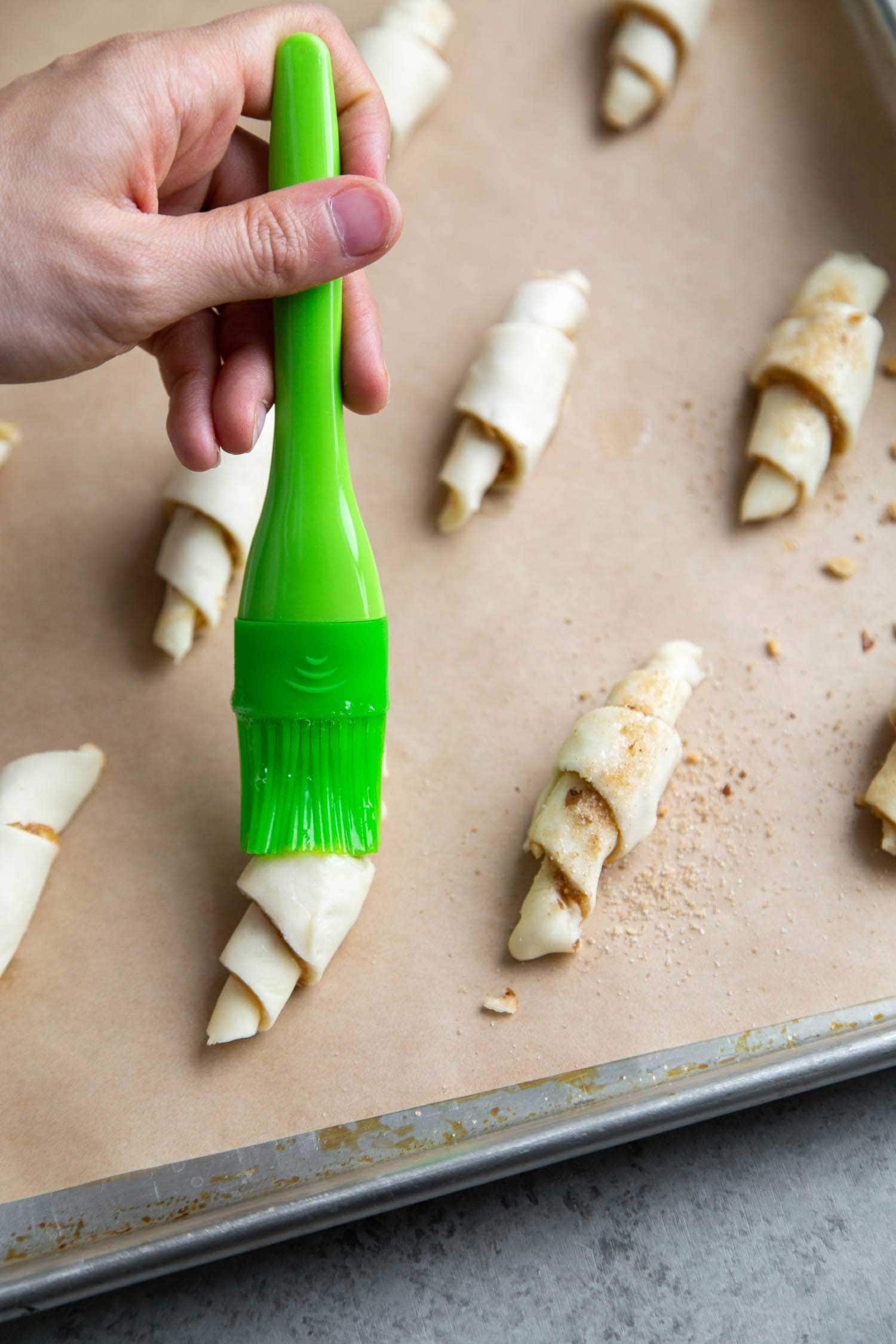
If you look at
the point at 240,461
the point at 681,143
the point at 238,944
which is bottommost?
the point at 238,944

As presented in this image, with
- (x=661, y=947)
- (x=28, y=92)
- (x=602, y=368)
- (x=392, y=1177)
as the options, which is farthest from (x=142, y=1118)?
(x=602, y=368)

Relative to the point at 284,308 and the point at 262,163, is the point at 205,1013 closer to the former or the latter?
the point at 284,308

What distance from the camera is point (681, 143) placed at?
1.72m

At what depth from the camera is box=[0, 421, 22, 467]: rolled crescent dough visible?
1479 mm

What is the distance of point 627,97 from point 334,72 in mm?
629

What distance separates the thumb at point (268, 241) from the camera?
3.39ft

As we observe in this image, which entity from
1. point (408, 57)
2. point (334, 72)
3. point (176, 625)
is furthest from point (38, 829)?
point (408, 57)

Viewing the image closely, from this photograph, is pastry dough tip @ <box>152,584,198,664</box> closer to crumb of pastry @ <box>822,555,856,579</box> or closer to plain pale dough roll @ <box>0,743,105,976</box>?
plain pale dough roll @ <box>0,743,105,976</box>

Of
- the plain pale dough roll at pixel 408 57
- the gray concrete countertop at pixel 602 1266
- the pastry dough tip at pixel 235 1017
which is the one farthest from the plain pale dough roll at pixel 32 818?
the plain pale dough roll at pixel 408 57

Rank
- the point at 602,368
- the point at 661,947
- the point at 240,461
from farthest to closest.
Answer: the point at 602,368 → the point at 240,461 → the point at 661,947

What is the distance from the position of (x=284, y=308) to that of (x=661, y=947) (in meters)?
0.83

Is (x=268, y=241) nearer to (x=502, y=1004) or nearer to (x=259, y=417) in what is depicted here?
(x=259, y=417)

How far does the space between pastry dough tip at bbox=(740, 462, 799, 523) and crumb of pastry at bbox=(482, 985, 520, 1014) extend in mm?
715

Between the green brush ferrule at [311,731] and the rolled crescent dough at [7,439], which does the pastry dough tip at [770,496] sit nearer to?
the green brush ferrule at [311,731]
